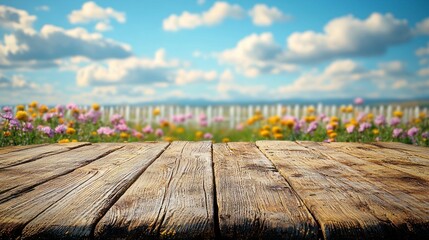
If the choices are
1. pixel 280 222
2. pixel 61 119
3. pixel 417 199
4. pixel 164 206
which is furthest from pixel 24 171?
pixel 61 119

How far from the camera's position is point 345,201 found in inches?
44.9

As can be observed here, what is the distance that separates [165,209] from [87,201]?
0.28m

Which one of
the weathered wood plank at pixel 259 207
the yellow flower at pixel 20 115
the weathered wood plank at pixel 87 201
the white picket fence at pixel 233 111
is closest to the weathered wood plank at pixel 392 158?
the weathered wood plank at pixel 259 207

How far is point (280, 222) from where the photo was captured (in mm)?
944

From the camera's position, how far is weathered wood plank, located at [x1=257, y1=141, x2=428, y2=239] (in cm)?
94

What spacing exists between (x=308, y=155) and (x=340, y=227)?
4.01ft

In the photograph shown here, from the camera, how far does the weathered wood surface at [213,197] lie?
934 mm

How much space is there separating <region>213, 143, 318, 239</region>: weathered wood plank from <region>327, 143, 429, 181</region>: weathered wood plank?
2.13ft

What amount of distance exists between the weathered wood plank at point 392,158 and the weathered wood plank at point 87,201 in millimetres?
1201

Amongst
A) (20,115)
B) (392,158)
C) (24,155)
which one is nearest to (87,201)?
(24,155)

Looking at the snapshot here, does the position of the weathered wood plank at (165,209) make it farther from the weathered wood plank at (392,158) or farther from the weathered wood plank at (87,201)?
the weathered wood plank at (392,158)

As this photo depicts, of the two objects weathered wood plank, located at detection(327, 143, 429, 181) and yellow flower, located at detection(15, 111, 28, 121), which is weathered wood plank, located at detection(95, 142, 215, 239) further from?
yellow flower, located at detection(15, 111, 28, 121)

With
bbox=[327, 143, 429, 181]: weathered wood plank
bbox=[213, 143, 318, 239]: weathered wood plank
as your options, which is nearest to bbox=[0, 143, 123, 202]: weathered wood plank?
bbox=[213, 143, 318, 239]: weathered wood plank

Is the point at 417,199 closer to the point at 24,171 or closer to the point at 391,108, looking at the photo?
the point at 24,171
